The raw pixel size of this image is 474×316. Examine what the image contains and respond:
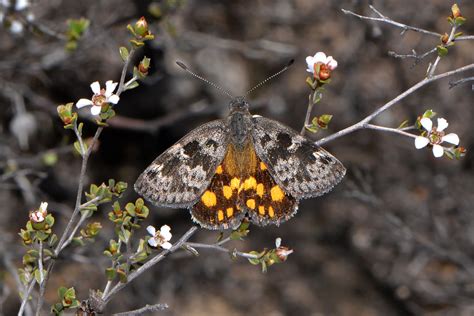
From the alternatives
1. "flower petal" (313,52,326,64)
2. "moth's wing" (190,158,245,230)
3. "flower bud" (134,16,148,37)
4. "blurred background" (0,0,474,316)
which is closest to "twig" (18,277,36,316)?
"moth's wing" (190,158,245,230)

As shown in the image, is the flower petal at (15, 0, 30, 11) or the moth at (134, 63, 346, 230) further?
the flower petal at (15, 0, 30, 11)

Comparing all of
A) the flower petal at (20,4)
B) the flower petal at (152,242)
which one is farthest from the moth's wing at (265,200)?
the flower petal at (20,4)

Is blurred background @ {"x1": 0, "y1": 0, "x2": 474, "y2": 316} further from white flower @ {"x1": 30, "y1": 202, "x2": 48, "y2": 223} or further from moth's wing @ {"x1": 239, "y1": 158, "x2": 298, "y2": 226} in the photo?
white flower @ {"x1": 30, "y1": 202, "x2": 48, "y2": 223}

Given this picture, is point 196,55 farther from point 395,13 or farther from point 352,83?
point 395,13

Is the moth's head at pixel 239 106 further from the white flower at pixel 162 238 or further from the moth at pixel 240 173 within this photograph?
the white flower at pixel 162 238

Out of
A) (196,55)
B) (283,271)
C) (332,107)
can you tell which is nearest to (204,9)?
(196,55)

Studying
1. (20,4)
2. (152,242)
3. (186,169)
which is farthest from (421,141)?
(20,4)
